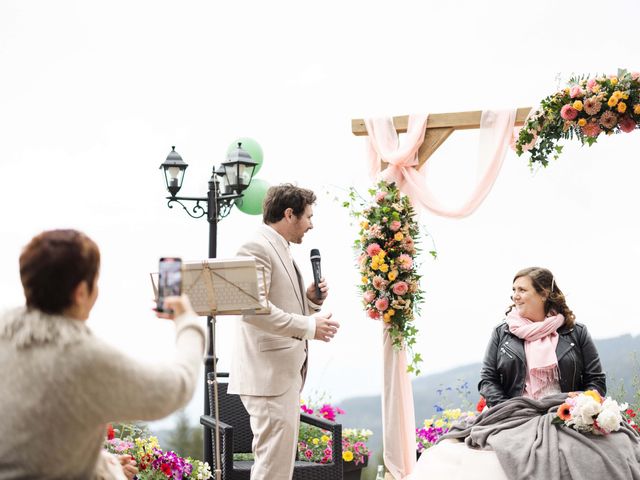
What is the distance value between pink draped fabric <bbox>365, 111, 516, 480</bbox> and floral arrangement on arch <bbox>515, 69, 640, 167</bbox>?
1.83 feet

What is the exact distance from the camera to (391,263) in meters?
5.70

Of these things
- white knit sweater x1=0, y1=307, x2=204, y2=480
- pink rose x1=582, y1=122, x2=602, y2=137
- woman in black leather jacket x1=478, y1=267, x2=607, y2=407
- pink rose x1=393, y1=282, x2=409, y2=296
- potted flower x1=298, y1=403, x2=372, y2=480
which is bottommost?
potted flower x1=298, y1=403, x2=372, y2=480

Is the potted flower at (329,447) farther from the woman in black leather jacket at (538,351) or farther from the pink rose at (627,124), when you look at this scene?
the pink rose at (627,124)

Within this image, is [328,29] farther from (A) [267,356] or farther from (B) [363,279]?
(A) [267,356]

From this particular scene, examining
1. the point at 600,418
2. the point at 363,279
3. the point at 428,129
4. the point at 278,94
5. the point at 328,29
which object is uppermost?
the point at 328,29

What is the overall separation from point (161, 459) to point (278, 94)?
396 centimetres

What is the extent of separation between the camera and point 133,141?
7.45 m

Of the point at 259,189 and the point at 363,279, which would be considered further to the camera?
the point at 259,189

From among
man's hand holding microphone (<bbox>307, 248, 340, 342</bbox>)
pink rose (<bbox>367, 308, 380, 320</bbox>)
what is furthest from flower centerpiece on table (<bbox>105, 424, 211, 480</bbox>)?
pink rose (<bbox>367, 308, 380, 320</bbox>)

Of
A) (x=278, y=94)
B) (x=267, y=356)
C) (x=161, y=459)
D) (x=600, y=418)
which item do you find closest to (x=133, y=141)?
(x=278, y=94)

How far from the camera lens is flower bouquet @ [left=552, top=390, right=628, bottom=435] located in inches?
149

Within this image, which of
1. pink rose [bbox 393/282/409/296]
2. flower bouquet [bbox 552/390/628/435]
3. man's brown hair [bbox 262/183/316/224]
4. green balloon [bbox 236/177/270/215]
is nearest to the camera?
flower bouquet [bbox 552/390/628/435]

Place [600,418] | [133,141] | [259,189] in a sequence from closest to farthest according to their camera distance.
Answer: [600,418] → [259,189] → [133,141]

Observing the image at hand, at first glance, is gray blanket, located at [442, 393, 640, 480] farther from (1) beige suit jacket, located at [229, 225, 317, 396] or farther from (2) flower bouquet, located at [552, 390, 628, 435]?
(1) beige suit jacket, located at [229, 225, 317, 396]
